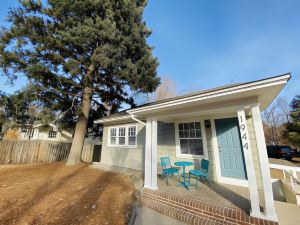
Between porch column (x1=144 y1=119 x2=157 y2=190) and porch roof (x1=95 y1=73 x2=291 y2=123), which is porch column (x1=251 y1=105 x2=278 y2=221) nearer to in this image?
porch roof (x1=95 y1=73 x2=291 y2=123)

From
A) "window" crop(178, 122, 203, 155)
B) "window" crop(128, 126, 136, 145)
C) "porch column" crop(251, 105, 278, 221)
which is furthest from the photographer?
"window" crop(128, 126, 136, 145)

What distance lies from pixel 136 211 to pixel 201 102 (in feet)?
11.3

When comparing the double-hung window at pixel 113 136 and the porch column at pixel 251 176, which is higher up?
the double-hung window at pixel 113 136

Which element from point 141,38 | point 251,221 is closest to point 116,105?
point 141,38

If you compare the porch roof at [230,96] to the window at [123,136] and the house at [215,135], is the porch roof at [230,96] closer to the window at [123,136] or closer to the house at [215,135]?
the house at [215,135]

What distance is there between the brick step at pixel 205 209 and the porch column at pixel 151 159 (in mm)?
402

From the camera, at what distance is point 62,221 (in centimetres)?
307

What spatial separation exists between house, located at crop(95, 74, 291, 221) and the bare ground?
1.20 meters

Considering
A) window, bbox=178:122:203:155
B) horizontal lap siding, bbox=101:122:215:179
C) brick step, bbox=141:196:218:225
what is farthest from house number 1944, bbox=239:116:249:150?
window, bbox=178:122:203:155

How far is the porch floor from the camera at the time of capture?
3327mm

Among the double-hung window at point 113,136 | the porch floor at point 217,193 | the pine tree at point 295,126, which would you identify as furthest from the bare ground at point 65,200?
the pine tree at point 295,126

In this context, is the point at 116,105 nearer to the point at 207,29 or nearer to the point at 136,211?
the point at 136,211

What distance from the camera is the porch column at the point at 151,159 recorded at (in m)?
4.49

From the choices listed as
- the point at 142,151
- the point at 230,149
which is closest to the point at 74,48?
the point at 142,151
